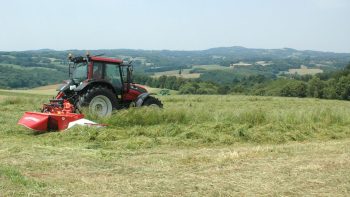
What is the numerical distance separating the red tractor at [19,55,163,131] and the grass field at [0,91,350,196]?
2.17 feet

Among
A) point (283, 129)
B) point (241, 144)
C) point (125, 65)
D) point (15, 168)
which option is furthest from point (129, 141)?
point (125, 65)

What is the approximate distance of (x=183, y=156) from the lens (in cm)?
721

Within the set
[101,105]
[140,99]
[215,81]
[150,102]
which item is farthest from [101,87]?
[215,81]

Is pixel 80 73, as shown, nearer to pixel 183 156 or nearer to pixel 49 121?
pixel 49 121

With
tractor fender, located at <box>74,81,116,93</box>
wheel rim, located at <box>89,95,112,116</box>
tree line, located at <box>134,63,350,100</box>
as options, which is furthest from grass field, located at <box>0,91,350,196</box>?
tree line, located at <box>134,63,350,100</box>

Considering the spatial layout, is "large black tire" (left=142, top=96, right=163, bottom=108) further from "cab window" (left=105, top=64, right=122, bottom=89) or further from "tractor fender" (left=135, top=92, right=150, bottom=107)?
"cab window" (left=105, top=64, right=122, bottom=89)

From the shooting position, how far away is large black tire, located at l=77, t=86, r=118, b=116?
37.2 feet

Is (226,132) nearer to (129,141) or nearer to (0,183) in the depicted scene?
(129,141)

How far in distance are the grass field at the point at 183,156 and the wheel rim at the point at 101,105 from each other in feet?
1.77

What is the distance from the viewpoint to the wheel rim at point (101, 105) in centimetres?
1149

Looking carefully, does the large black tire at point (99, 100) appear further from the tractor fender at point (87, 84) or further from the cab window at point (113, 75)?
the cab window at point (113, 75)

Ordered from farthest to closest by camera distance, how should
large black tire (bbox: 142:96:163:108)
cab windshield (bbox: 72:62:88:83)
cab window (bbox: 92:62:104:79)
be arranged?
1. large black tire (bbox: 142:96:163:108)
2. cab windshield (bbox: 72:62:88:83)
3. cab window (bbox: 92:62:104:79)

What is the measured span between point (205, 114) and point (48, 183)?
6583 millimetres


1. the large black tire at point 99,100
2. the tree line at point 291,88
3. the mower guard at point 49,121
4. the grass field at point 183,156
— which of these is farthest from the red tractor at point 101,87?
the tree line at point 291,88
